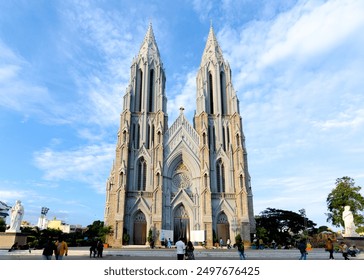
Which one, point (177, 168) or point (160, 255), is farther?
point (177, 168)

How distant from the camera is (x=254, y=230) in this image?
3397 cm

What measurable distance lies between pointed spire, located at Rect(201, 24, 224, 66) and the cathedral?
179 cm

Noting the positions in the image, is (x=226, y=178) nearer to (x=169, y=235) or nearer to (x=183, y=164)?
(x=183, y=164)

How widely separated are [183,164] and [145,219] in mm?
7991

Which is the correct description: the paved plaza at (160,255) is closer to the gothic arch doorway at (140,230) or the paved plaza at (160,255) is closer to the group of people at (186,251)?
the group of people at (186,251)

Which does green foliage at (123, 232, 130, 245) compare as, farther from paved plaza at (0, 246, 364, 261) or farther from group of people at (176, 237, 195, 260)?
group of people at (176, 237, 195, 260)

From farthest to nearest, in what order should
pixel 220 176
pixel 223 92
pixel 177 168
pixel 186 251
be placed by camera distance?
1. pixel 223 92
2. pixel 177 168
3. pixel 220 176
4. pixel 186 251

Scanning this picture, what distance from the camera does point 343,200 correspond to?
34.7 m

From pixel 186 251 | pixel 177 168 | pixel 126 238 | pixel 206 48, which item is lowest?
pixel 186 251

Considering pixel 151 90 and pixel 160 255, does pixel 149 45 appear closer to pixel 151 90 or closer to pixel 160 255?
pixel 151 90

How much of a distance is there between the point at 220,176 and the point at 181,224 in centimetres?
734

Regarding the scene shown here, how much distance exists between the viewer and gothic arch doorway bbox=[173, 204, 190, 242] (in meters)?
33.8

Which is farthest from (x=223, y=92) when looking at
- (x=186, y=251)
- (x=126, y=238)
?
(x=186, y=251)
